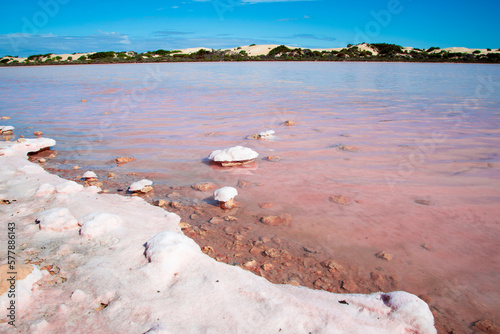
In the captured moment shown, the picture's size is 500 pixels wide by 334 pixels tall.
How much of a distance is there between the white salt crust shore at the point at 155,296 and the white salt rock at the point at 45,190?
53 cm

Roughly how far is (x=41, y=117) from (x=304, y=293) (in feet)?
24.7

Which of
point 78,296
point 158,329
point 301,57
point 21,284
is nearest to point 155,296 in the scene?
point 158,329

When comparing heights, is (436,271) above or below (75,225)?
below

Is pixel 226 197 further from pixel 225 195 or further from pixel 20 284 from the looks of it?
pixel 20 284

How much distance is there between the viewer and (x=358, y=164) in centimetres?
362

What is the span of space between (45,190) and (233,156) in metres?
1.90

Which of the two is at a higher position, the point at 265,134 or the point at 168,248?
the point at 168,248

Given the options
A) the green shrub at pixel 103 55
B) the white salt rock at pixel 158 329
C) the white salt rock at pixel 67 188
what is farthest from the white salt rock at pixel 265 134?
the green shrub at pixel 103 55

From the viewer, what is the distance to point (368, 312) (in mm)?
1434

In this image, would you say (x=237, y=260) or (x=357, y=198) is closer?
(x=237, y=260)

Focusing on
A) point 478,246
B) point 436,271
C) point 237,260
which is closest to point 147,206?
point 237,260

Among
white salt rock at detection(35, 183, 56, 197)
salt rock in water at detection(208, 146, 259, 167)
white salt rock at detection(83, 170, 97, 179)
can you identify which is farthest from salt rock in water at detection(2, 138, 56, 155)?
salt rock in water at detection(208, 146, 259, 167)

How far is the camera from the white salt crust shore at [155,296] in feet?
4.28

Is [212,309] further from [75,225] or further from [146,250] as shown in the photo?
[75,225]
